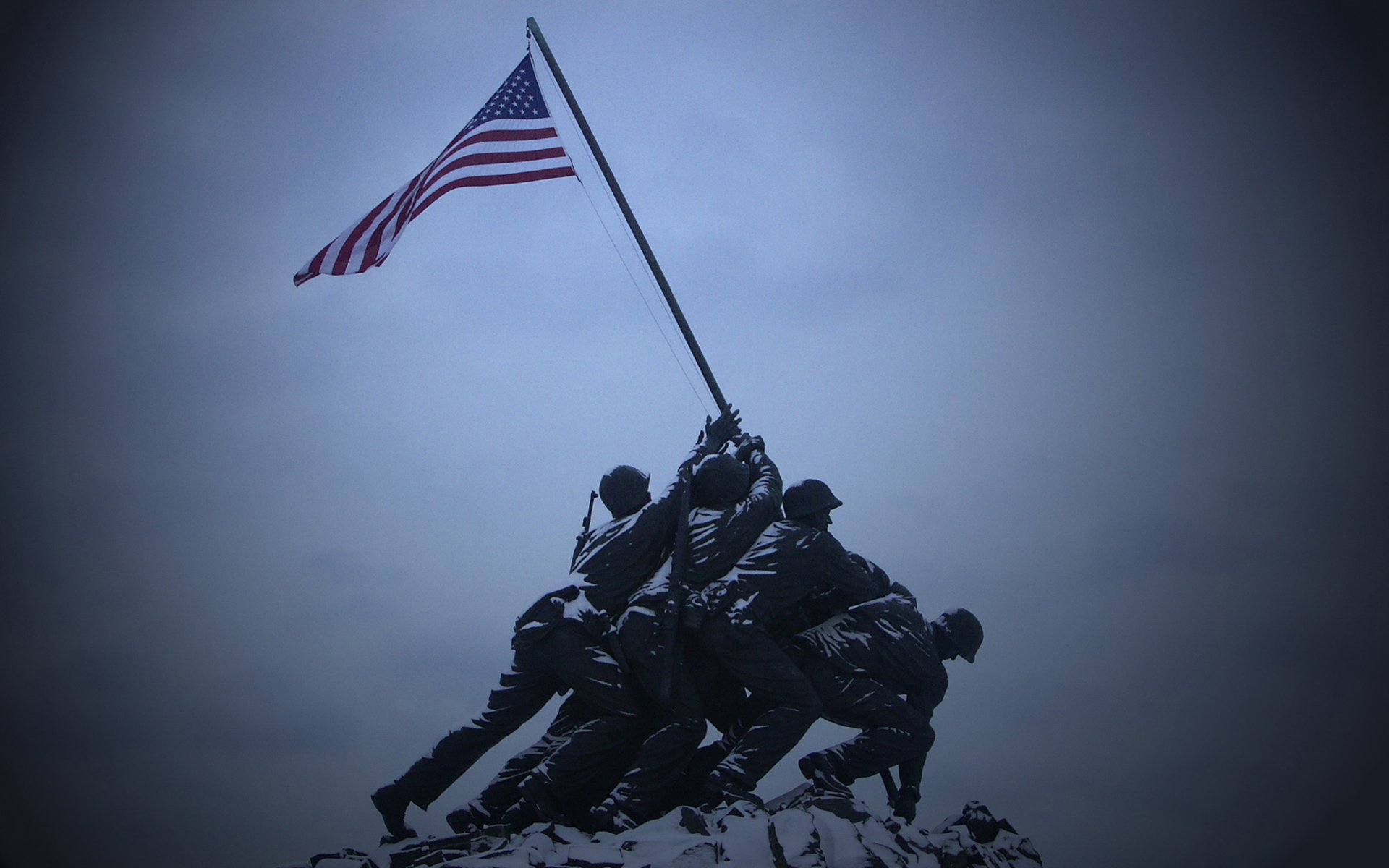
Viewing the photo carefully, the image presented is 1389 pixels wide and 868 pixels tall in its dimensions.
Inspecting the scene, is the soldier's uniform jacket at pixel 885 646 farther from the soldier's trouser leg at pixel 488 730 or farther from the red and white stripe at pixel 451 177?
the red and white stripe at pixel 451 177

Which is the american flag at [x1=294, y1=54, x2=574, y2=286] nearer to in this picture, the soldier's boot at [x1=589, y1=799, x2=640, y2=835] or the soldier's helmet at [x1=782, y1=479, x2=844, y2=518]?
the soldier's helmet at [x1=782, y1=479, x2=844, y2=518]

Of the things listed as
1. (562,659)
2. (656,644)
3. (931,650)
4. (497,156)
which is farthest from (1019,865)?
(497,156)

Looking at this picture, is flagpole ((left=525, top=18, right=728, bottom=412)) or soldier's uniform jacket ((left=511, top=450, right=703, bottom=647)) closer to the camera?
soldier's uniform jacket ((left=511, top=450, right=703, bottom=647))

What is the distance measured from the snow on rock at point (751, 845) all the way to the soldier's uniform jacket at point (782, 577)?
160cm

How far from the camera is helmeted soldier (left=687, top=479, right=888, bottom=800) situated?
29.4 ft

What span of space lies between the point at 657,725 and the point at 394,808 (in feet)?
7.57

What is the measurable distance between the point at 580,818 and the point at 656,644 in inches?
60.6

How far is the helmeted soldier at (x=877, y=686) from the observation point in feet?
30.4

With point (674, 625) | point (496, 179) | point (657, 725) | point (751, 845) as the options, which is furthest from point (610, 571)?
point (496, 179)

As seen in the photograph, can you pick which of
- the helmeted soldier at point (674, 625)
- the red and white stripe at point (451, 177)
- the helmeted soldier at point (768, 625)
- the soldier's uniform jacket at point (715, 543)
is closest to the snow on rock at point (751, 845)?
the helmeted soldier at point (768, 625)

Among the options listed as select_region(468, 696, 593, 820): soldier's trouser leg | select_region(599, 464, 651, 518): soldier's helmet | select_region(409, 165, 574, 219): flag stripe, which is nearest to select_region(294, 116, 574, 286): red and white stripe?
select_region(409, 165, 574, 219): flag stripe

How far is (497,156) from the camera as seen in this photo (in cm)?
1131

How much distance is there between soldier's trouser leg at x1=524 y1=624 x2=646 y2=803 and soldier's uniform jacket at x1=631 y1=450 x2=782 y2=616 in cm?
58

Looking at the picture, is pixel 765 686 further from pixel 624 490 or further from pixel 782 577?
pixel 624 490
